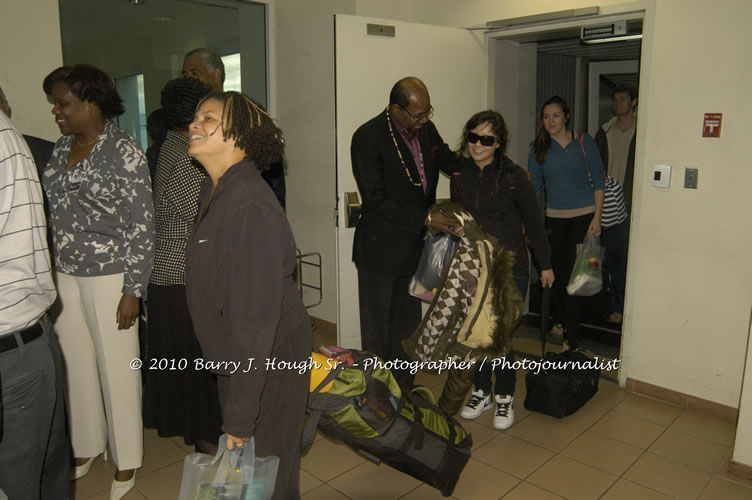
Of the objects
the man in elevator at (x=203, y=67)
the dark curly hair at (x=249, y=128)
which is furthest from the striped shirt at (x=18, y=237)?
the man in elevator at (x=203, y=67)

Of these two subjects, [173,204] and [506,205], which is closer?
[173,204]

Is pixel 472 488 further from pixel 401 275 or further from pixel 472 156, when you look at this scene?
pixel 472 156

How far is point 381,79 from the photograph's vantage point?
357cm

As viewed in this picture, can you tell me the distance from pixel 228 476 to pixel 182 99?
1545 millimetres

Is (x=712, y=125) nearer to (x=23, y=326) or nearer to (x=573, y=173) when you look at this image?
(x=573, y=173)

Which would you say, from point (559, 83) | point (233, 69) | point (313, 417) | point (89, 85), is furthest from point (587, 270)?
point (233, 69)

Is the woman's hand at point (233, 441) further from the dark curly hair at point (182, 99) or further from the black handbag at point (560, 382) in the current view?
the black handbag at point (560, 382)

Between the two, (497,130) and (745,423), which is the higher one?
(497,130)

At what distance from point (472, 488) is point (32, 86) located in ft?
10.5

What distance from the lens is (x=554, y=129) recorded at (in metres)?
3.75

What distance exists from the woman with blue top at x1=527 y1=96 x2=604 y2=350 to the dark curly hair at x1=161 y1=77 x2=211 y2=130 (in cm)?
231

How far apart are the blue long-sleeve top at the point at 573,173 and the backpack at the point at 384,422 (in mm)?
1934

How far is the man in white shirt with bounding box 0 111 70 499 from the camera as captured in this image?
54.2 inches

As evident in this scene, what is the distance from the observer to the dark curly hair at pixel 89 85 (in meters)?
2.24
